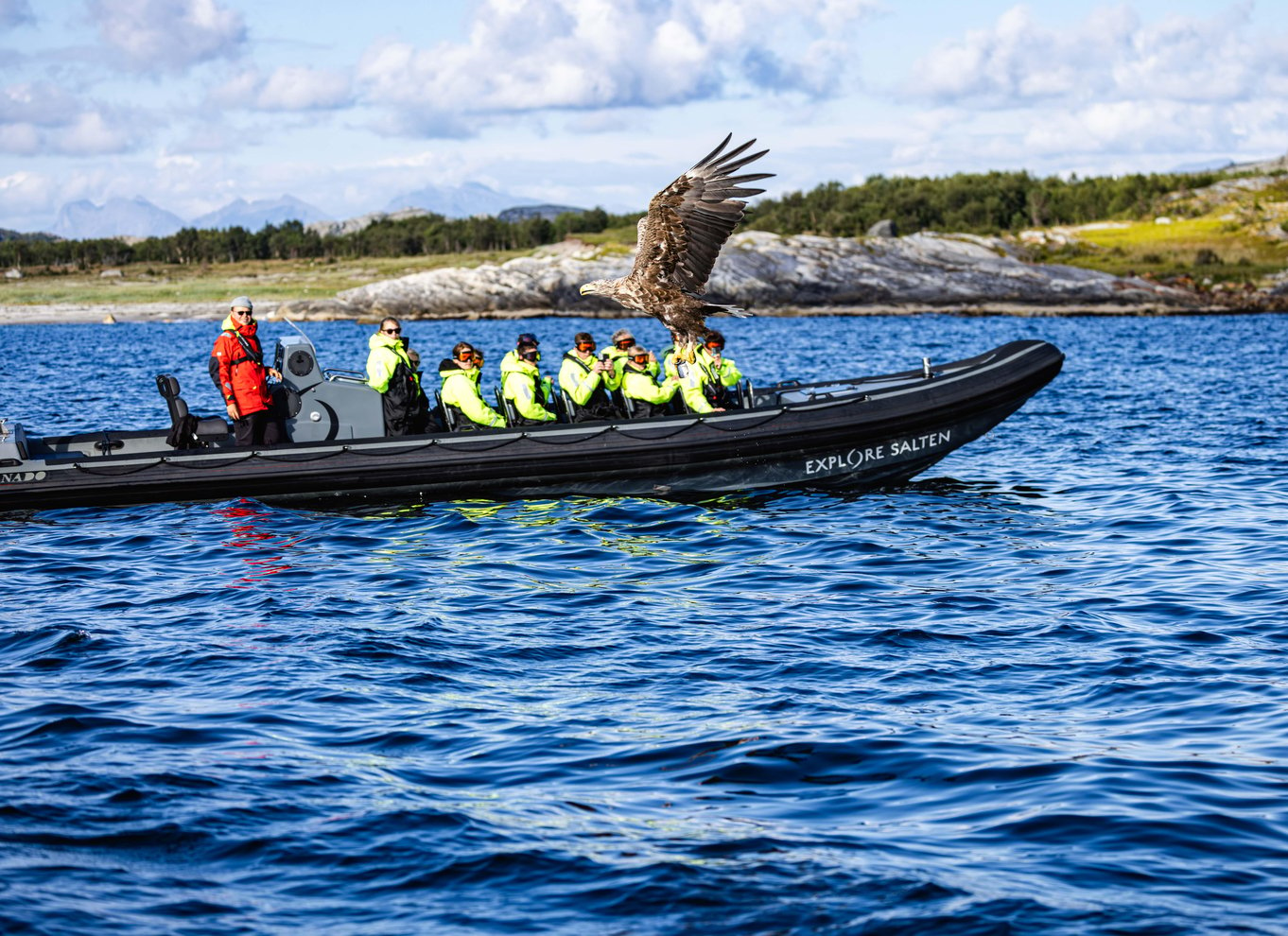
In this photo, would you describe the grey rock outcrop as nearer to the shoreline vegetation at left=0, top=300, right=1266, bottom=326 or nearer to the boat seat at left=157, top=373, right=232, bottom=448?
the shoreline vegetation at left=0, top=300, right=1266, bottom=326

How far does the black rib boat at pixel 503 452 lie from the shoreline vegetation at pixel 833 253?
1990 inches

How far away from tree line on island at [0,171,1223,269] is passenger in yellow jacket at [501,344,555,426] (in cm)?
7206

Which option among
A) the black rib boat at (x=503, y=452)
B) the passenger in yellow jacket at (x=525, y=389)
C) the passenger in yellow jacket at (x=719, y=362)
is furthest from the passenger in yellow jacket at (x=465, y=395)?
the passenger in yellow jacket at (x=719, y=362)

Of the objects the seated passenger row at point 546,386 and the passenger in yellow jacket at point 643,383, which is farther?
the passenger in yellow jacket at point 643,383

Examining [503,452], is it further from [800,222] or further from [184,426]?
[800,222]

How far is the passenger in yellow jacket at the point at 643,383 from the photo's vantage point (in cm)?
1456

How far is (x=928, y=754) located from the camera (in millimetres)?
6902

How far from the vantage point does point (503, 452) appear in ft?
45.2

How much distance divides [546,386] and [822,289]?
54.5m

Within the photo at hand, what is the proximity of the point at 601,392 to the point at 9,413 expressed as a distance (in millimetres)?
16395

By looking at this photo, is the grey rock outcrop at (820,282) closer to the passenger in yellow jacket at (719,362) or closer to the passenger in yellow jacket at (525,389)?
the passenger in yellow jacket at (719,362)

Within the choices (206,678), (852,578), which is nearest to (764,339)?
(852,578)

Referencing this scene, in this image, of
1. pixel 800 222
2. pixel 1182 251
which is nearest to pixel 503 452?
pixel 1182 251

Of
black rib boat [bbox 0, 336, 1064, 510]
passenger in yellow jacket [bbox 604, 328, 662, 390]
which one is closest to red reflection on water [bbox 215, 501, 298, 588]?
black rib boat [bbox 0, 336, 1064, 510]
